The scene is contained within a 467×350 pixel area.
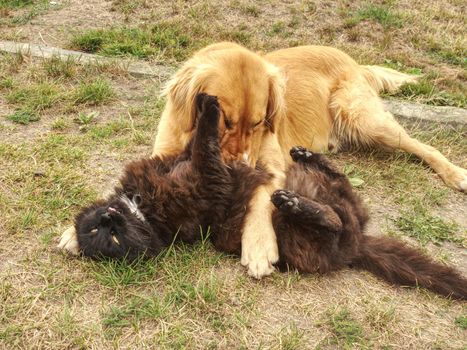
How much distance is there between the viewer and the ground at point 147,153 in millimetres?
2691

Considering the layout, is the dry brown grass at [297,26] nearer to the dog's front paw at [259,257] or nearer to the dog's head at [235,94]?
the dog's head at [235,94]

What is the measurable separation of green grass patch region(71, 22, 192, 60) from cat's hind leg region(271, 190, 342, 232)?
12.3ft

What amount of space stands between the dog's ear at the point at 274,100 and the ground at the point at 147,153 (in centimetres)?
88

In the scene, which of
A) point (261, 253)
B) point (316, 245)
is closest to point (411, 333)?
point (316, 245)

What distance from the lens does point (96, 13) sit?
7406mm

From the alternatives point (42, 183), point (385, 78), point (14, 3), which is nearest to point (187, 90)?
point (42, 183)

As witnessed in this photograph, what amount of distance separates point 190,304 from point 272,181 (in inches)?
53.2

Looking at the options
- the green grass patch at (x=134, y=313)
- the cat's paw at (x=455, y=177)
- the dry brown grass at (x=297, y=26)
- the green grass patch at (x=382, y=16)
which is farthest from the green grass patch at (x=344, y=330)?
the green grass patch at (x=382, y=16)

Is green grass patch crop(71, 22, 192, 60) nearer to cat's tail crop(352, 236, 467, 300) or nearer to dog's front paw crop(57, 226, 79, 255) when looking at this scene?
dog's front paw crop(57, 226, 79, 255)

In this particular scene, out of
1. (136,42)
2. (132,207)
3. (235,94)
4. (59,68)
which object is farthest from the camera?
(136,42)

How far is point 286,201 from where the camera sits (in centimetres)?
316

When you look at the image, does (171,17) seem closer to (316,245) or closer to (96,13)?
(96,13)

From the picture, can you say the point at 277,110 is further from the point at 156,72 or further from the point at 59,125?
the point at 156,72

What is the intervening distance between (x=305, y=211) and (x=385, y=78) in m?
3.17
